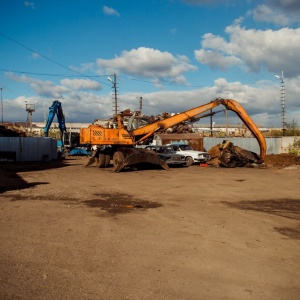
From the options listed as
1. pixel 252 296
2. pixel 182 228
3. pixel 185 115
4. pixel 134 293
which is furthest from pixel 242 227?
pixel 185 115

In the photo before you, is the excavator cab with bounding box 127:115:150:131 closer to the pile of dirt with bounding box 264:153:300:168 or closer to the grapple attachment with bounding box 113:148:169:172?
the grapple attachment with bounding box 113:148:169:172

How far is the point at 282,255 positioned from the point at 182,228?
2.42 meters

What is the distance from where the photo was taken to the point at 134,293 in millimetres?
4551

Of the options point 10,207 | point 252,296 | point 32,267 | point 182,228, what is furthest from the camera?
point 10,207

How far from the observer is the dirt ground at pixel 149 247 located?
4.73 m

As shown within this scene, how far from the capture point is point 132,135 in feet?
81.6

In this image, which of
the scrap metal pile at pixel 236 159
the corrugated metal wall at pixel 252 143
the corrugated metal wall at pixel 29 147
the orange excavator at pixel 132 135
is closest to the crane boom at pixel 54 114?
the corrugated metal wall at pixel 29 147

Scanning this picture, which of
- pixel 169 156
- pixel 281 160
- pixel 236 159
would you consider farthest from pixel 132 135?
pixel 281 160

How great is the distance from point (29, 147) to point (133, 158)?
634 inches

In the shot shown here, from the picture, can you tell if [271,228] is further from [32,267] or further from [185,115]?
[185,115]

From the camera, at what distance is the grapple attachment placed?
72.6 feet

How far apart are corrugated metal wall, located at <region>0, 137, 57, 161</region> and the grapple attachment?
14.1 m

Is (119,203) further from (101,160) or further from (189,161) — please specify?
(189,161)

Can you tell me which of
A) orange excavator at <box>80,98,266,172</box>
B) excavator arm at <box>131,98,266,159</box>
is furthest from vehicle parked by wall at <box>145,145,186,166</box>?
excavator arm at <box>131,98,266,159</box>
